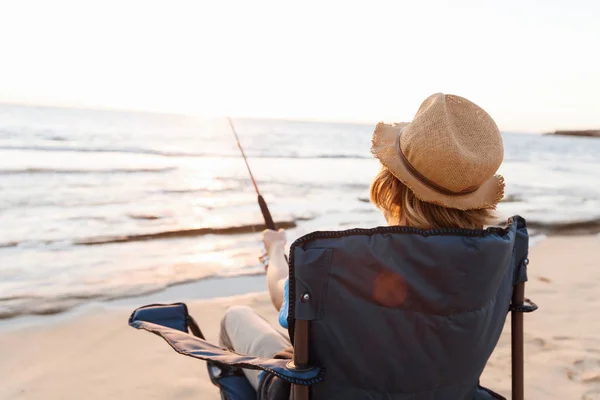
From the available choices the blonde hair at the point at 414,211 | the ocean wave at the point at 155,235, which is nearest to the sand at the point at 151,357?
the blonde hair at the point at 414,211

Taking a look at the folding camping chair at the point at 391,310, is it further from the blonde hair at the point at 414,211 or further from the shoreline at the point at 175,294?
the shoreline at the point at 175,294

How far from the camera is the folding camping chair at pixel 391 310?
1310 millimetres

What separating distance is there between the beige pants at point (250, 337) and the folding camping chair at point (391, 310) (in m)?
0.46

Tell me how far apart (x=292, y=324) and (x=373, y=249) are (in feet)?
1.00

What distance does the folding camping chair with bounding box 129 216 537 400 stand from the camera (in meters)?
1.31

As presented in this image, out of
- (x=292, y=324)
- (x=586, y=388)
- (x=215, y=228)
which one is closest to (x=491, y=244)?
(x=292, y=324)

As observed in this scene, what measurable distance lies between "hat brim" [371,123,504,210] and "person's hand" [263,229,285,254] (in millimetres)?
873

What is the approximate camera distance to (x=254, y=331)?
2.14m

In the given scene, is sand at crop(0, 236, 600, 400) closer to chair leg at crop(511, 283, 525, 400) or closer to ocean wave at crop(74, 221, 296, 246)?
chair leg at crop(511, 283, 525, 400)

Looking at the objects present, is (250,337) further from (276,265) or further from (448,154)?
(448,154)

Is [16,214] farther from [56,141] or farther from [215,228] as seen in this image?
[56,141]

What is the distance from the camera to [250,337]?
83.9 inches

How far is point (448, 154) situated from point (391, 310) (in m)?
0.47

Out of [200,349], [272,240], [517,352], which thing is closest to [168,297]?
[272,240]
